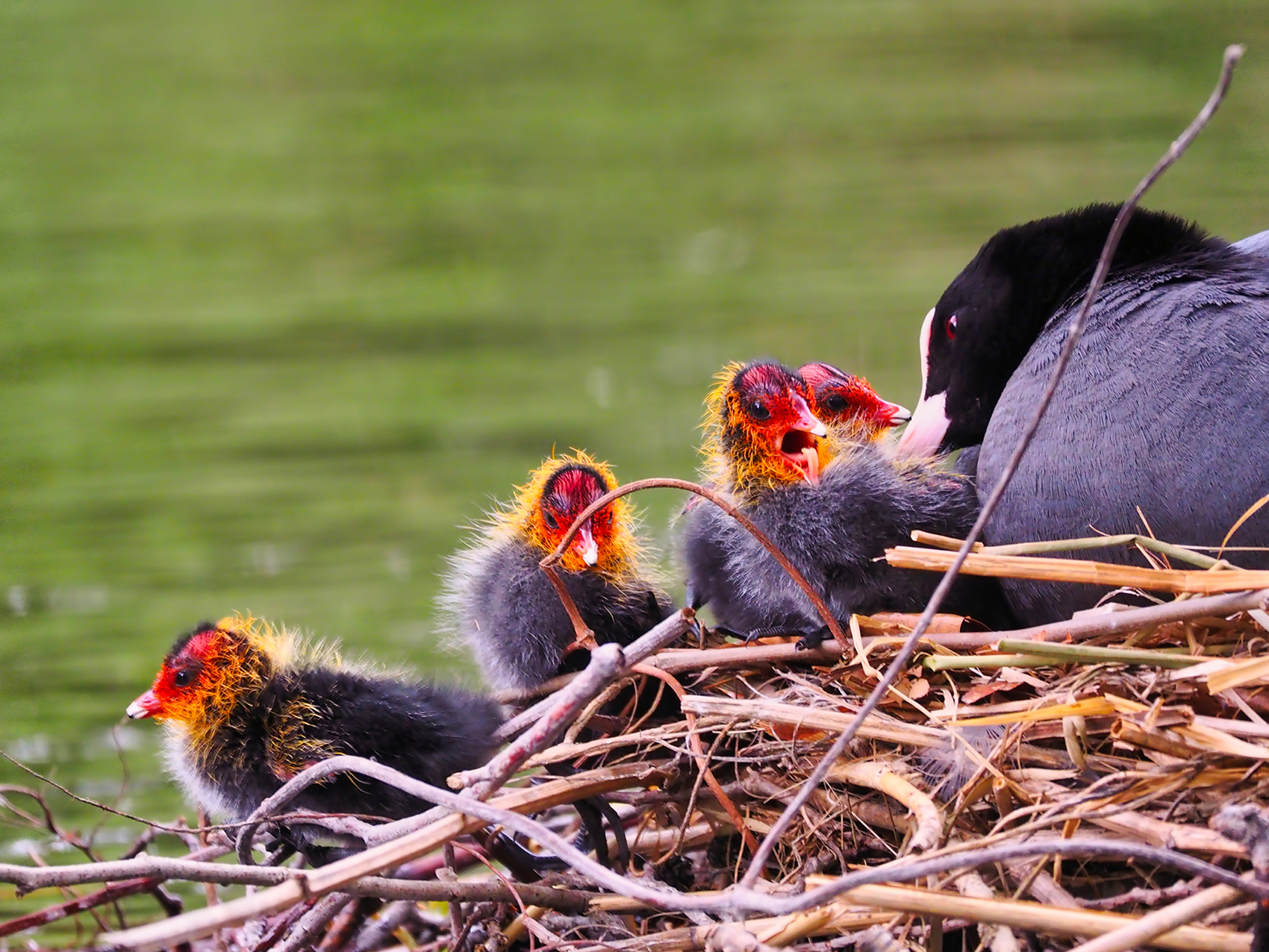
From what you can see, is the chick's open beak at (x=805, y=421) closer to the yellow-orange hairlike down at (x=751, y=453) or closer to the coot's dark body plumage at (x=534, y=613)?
the yellow-orange hairlike down at (x=751, y=453)

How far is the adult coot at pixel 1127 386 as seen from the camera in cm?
126

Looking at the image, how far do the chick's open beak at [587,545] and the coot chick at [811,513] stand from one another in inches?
5.9

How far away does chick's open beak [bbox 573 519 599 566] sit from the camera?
1.47m

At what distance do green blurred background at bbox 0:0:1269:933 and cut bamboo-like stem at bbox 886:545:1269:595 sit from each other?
1.78 m

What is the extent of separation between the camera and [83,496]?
11.9 feet

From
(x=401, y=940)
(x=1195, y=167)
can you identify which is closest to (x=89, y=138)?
(x=1195, y=167)

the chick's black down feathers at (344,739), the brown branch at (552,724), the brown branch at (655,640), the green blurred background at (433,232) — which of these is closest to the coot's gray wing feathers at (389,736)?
the chick's black down feathers at (344,739)

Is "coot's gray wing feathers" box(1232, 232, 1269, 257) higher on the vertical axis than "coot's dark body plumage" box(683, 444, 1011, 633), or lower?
higher

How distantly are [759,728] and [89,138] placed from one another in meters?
4.71

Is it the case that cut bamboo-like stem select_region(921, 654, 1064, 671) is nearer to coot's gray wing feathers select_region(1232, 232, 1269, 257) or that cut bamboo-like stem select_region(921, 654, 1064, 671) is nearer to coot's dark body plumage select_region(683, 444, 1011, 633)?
coot's dark body plumage select_region(683, 444, 1011, 633)

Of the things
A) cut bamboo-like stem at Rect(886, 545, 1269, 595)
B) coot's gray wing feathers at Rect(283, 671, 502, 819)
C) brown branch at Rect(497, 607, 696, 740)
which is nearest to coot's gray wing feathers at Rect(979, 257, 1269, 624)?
cut bamboo-like stem at Rect(886, 545, 1269, 595)

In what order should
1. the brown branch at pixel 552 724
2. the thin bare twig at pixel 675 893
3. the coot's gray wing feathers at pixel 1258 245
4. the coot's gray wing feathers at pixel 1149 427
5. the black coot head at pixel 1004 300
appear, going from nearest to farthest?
the thin bare twig at pixel 675 893 < the brown branch at pixel 552 724 < the coot's gray wing feathers at pixel 1149 427 < the black coot head at pixel 1004 300 < the coot's gray wing feathers at pixel 1258 245

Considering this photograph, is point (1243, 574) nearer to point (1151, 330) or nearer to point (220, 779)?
point (1151, 330)

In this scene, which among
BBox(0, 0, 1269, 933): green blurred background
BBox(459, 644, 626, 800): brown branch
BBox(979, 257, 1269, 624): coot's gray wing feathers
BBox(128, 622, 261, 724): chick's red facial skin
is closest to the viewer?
BBox(459, 644, 626, 800): brown branch
